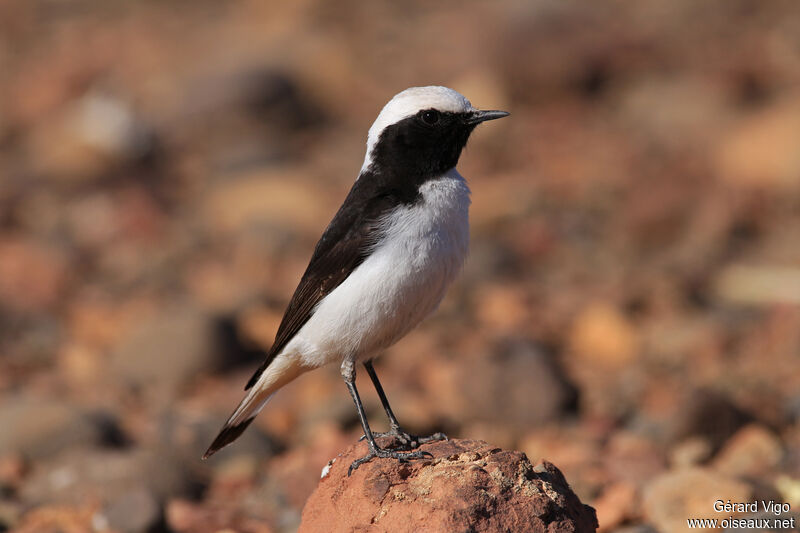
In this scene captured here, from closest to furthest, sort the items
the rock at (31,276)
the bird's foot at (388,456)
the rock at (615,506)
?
the bird's foot at (388,456), the rock at (615,506), the rock at (31,276)

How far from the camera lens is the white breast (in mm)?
5508

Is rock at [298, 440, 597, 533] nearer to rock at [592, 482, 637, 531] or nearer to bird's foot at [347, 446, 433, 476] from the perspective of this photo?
bird's foot at [347, 446, 433, 476]

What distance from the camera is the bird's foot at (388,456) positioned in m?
5.04

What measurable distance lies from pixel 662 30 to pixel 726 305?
9352 mm

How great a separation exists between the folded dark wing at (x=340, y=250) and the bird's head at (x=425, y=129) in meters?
0.24

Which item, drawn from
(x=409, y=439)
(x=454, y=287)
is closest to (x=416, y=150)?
(x=409, y=439)

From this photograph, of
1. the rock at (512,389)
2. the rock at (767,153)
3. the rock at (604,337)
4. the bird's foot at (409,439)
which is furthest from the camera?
the rock at (767,153)

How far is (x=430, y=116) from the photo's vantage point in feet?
19.5

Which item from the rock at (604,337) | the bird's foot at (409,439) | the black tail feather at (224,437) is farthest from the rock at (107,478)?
the rock at (604,337)

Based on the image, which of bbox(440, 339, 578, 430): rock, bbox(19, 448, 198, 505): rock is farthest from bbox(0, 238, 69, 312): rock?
bbox(440, 339, 578, 430): rock

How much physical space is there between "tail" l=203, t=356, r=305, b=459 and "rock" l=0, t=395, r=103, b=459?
2276mm

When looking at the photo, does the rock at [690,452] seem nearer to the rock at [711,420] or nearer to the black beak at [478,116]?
the rock at [711,420]

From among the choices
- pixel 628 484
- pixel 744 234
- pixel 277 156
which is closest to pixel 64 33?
pixel 277 156

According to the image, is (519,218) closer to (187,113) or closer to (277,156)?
(277,156)
